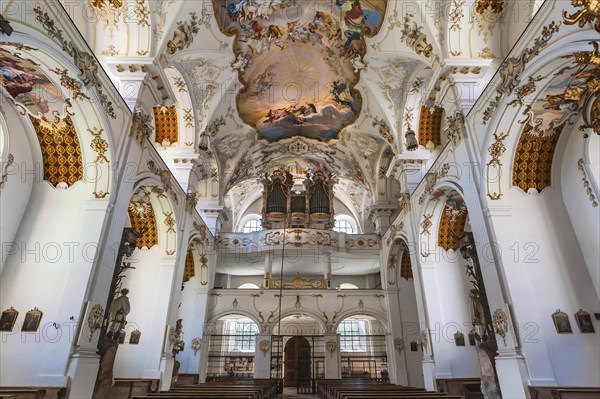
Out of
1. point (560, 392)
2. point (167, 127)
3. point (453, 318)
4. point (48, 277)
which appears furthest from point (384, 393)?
point (167, 127)

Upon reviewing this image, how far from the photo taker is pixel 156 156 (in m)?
8.50

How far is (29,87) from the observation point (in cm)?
596

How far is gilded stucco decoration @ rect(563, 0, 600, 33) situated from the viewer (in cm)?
410

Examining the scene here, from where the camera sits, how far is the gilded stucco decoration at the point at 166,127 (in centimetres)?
1080

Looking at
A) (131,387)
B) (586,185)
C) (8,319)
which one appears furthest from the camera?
(131,387)

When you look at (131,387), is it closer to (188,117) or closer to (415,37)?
(188,117)

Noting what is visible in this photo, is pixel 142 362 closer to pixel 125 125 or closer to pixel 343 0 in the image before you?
pixel 125 125

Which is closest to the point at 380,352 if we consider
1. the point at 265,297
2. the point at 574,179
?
the point at 265,297

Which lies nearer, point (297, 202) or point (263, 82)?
point (263, 82)

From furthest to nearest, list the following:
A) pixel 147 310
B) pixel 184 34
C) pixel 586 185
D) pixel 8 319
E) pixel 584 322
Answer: pixel 147 310, pixel 184 34, pixel 586 185, pixel 584 322, pixel 8 319

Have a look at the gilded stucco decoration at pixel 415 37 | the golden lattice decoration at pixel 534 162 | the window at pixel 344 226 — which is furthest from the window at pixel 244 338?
the golden lattice decoration at pixel 534 162

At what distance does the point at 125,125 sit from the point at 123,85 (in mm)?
1159

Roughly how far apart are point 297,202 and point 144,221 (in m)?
9.25

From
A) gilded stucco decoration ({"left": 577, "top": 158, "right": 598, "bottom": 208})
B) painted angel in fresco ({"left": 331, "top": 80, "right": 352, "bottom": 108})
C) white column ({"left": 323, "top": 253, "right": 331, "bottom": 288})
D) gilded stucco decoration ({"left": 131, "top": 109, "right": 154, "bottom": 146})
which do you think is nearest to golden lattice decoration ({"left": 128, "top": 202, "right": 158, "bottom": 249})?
gilded stucco decoration ({"left": 131, "top": 109, "right": 154, "bottom": 146})
